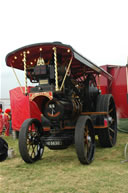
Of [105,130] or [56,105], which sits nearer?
[56,105]

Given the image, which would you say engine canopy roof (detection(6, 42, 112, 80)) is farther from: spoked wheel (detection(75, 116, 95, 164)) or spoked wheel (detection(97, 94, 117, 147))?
spoked wheel (detection(75, 116, 95, 164))

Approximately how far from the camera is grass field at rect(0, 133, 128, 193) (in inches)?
114

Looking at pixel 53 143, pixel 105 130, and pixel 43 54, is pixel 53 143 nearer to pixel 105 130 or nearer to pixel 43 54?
pixel 105 130

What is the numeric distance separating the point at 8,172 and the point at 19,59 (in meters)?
2.20

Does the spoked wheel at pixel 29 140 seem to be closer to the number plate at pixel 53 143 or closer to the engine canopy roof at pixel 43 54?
the number plate at pixel 53 143

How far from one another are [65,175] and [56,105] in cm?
130

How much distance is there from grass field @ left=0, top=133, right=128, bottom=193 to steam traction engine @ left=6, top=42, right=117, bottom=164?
0.25 meters

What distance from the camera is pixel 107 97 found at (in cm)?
572

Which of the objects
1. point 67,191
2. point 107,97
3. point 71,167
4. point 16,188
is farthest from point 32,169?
point 107,97

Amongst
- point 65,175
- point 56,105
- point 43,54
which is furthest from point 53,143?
point 43,54

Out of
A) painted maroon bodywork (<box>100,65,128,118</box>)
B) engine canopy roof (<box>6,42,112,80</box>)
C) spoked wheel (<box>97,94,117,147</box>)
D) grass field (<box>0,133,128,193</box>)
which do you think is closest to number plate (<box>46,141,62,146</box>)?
grass field (<box>0,133,128,193</box>)

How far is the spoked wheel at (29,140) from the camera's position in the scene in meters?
4.08

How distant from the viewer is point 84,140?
4219 millimetres

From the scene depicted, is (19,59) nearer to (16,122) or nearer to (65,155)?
(65,155)
